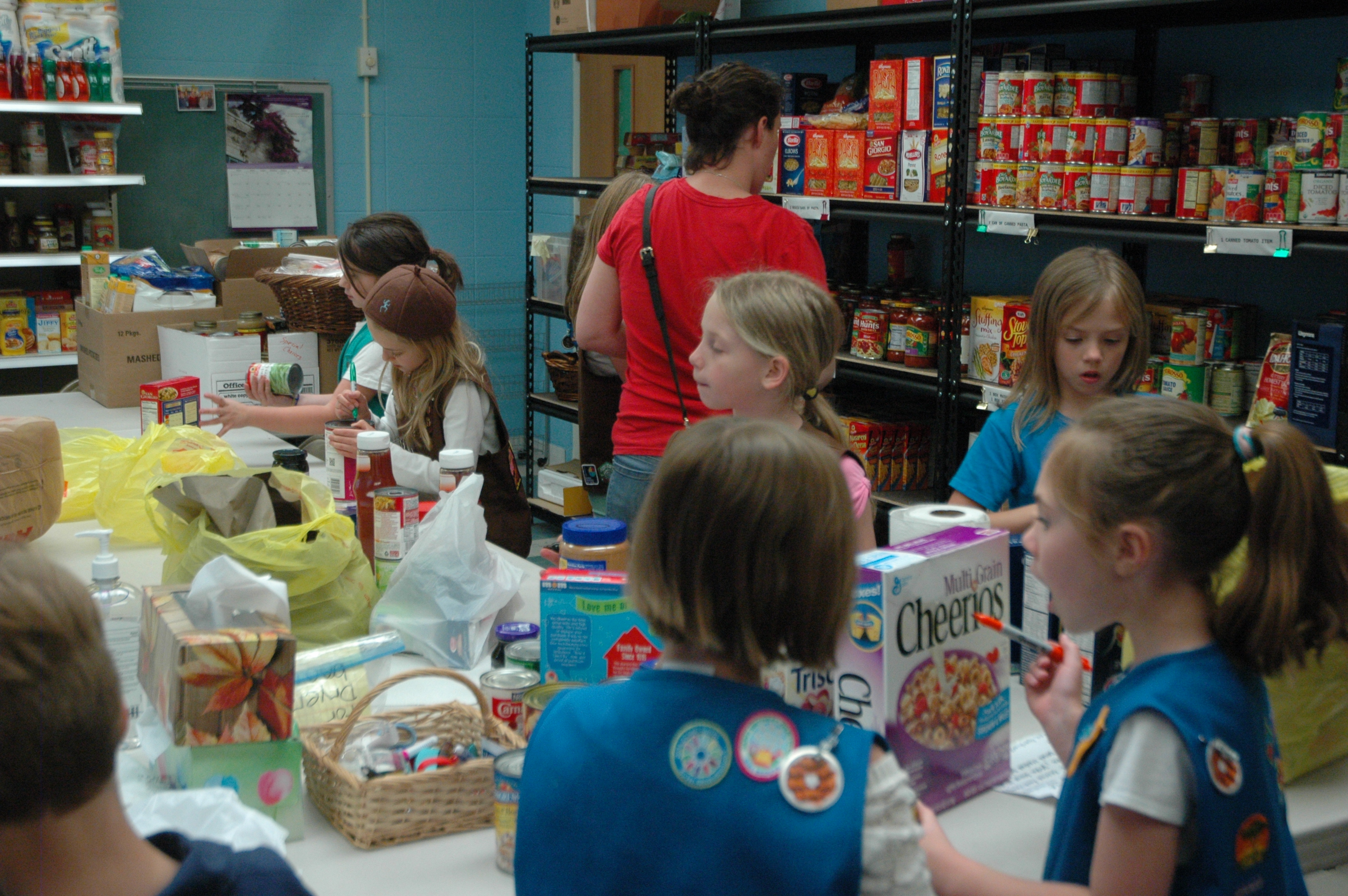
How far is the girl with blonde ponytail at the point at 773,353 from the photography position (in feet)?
6.41

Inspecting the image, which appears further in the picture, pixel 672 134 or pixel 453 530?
pixel 672 134

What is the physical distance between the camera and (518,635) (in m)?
1.68

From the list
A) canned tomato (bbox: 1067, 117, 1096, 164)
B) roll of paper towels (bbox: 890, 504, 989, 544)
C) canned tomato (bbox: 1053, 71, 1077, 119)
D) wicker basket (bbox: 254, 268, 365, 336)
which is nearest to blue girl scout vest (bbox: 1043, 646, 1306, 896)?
roll of paper towels (bbox: 890, 504, 989, 544)

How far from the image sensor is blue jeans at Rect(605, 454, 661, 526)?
254 cm

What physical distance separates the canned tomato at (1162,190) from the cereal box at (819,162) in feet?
3.37

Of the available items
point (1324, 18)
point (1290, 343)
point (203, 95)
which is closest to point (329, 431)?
point (1290, 343)

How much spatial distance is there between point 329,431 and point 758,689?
1.55 m

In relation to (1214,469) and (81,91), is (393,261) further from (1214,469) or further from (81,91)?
(81,91)

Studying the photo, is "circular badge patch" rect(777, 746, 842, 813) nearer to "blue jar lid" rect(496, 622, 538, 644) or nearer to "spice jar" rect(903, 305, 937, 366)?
"blue jar lid" rect(496, 622, 538, 644)

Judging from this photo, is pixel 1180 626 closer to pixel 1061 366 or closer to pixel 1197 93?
pixel 1061 366

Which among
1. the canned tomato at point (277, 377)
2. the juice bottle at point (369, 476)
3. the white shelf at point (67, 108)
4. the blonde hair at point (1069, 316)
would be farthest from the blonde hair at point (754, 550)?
the white shelf at point (67, 108)

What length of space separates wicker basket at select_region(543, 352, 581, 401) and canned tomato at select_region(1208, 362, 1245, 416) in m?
2.59

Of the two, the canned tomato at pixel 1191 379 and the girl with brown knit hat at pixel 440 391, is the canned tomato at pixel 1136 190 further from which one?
the girl with brown knit hat at pixel 440 391

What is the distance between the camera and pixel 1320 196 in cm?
250
